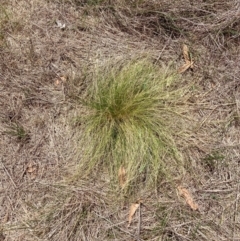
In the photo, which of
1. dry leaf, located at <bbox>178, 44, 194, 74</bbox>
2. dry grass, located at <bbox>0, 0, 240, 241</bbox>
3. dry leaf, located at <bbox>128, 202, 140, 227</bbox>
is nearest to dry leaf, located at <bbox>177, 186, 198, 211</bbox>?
dry grass, located at <bbox>0, 0, 240, 241</bbox>

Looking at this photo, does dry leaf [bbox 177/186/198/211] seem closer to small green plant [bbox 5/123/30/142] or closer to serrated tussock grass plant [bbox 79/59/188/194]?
serrated tussock grass plant [bbox 79/59/188/194]

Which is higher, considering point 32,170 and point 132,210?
point 32,170

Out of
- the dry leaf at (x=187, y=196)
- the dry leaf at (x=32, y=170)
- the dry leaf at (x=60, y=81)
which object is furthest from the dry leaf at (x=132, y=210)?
the dry leaf at (x=60, y=81)

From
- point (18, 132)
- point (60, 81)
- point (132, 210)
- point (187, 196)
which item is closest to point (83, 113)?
point (60, 81)

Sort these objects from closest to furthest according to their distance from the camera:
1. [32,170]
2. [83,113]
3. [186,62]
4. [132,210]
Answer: [132,210] < [32,170] < [83,113] < [186,62]

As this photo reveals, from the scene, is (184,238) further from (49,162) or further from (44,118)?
(44,118)

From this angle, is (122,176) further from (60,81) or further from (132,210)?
(60,81)
